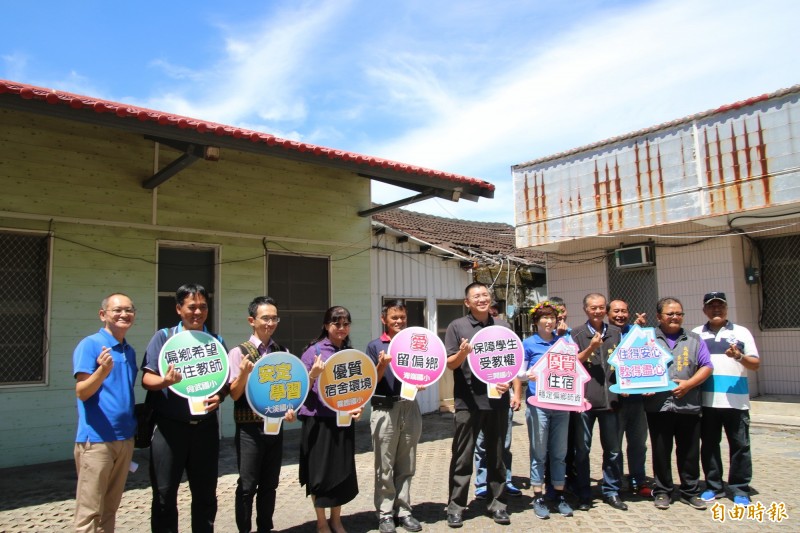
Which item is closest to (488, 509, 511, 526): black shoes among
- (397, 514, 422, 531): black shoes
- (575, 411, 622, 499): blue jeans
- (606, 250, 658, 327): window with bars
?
(397, 514, 422, 531): black shoes

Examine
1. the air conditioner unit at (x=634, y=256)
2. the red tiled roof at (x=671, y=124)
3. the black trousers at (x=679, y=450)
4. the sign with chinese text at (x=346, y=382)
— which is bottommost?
the black trousers at (x=679, y=450)

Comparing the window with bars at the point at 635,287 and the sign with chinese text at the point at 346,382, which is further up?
the window with bars at the point at 635,287

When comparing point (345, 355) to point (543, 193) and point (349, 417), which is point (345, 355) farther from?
point (543, 193)

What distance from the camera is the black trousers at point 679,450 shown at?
4871mm

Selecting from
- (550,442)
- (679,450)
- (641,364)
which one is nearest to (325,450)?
(550,442)

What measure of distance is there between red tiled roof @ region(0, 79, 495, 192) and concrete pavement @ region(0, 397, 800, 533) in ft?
11.9

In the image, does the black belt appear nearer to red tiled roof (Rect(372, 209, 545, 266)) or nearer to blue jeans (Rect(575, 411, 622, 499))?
blue jeans (Rect(575, 411, 622, 499))

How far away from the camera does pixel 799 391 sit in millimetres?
9180

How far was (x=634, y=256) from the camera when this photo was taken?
415 inches

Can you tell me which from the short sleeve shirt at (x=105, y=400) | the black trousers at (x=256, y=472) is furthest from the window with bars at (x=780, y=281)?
the short sleeve shirt at (x=105, y=400)

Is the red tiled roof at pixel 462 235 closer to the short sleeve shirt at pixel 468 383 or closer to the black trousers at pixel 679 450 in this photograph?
the short sleeve shirt at pixel 468 383

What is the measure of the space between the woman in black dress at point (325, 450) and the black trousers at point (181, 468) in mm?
688

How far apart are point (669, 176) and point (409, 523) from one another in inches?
305

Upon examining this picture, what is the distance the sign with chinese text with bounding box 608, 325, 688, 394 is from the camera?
478 cm
